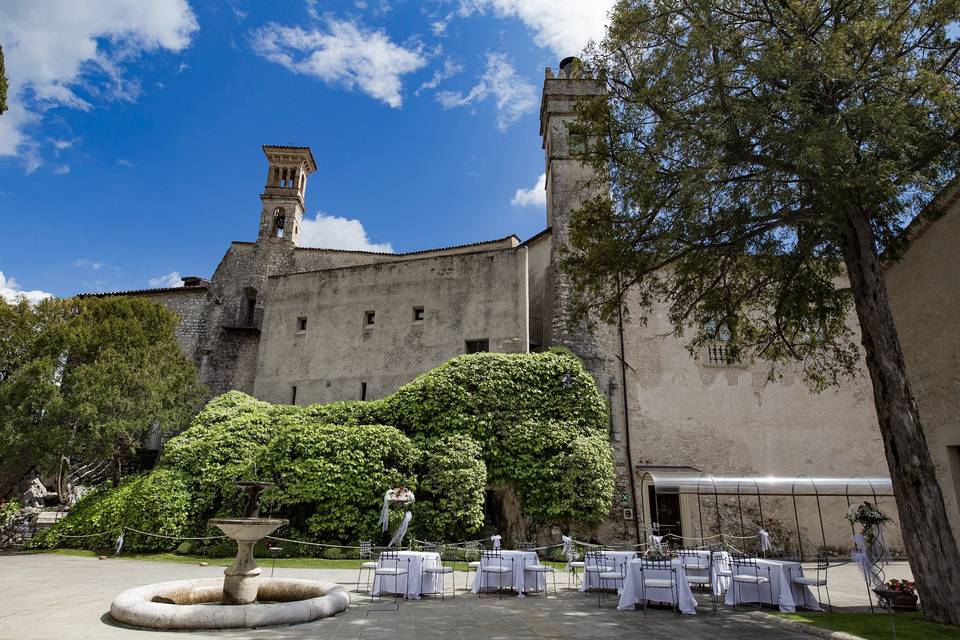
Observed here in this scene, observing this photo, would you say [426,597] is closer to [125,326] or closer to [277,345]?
[277,345]

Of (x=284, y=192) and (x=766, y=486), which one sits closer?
(x=766, y=486)

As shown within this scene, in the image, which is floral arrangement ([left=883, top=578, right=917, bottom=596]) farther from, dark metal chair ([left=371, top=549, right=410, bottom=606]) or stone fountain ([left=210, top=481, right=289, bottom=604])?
stone fountain ([left=210, top=481, right=289, bottom=604])

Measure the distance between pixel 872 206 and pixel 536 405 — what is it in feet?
36.2

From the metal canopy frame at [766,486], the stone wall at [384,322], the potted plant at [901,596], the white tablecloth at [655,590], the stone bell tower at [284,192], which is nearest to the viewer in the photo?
the potted plant at [901,596]

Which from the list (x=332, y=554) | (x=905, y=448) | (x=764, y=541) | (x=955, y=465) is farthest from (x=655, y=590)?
(x=764, y=541)

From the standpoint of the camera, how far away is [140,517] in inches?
652

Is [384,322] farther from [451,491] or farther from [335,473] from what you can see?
[451,491]

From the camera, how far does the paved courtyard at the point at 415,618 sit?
6957 millimetres

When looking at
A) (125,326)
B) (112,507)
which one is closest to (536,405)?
(112,507)

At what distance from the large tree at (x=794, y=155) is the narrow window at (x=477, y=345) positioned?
30.9 feet

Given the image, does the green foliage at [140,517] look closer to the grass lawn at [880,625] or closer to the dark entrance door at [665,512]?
the dark entrance door at [665,512]

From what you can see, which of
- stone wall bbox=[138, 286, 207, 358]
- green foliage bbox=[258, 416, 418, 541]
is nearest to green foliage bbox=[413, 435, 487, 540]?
green foliage bbox=[258, 416, 418, 541]

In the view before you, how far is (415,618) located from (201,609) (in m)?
2.94

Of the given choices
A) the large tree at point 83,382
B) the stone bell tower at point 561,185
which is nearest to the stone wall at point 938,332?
the stone bell tower at point 561,185
